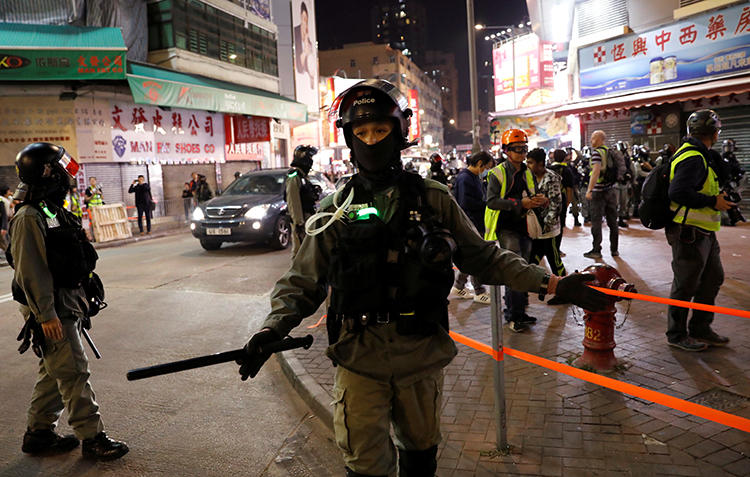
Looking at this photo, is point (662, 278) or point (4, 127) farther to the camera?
point (4, 127)

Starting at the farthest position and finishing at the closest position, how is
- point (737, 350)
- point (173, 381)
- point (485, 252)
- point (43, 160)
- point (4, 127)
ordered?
point (4, 127)
point (173, 381)
point (737, 350)
point (43, 160)
point (485, 252)

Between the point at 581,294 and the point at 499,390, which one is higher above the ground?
the point at 581,294

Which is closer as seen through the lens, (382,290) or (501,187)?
(382,290)

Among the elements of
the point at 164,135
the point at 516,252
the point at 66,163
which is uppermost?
the point at 164,135

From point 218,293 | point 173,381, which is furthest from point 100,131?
point 173,381

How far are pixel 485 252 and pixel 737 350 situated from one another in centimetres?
359

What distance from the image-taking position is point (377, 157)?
2486 mm

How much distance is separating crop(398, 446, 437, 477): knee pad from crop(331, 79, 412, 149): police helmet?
1425 millimetres

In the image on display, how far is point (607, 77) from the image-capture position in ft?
58.4

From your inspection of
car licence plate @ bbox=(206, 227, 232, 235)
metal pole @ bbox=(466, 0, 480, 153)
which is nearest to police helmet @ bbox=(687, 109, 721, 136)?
car licence plate @ bbox=(206, 227, 232, 235)

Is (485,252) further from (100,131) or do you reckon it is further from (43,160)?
(100,131)

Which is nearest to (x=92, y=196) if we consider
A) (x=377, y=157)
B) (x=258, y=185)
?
(x=258, y=185)

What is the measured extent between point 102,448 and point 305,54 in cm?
3541

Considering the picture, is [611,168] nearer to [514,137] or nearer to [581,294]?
[514,137]
